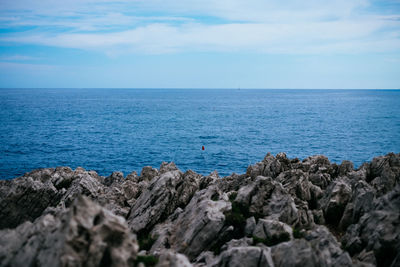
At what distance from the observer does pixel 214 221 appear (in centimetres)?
2233

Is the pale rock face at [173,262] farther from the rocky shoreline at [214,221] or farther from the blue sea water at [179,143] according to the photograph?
the blue sea water at [179,143]

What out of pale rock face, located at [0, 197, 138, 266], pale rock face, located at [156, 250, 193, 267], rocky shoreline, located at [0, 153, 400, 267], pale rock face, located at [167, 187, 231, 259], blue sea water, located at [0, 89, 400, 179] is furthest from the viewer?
blue sea water, located at [0, 89, 400, 179]

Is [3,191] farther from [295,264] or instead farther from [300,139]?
[300,139]

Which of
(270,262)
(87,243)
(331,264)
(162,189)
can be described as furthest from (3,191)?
(331,264)

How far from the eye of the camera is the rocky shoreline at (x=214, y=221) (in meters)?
13.7

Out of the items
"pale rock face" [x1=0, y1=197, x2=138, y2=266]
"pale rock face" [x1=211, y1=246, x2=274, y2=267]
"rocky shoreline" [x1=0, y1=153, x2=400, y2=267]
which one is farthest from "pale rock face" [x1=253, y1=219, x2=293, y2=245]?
"pale rock face" [x1=0, y1=197, x2=138, y2=266]

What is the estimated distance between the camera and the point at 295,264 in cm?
1631

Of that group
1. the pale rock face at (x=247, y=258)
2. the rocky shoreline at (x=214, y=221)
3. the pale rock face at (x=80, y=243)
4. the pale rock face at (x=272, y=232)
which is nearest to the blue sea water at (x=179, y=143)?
the rocky shoreline at (x=214, y=221)

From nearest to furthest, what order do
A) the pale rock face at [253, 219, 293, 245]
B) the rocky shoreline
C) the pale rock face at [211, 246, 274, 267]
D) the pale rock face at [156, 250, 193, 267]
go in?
1. the rocky shoreline
2. the pale rock face at [156, 250, 193, 267]
3. the pale rock face at [211, 246, 274, 267]
4. the pale rock face at [253, 219, 293, 245]

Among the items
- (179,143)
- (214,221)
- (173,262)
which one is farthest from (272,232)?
(179,143)

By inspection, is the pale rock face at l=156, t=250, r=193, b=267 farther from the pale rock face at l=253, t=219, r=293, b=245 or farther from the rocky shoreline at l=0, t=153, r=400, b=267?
the pale rock face at l=253, t=219, r=293, b=245

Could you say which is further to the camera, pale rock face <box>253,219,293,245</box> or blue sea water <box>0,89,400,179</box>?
blue sea water <box>0,89,400,179</box>

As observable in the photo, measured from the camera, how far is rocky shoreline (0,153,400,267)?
13.7 metres

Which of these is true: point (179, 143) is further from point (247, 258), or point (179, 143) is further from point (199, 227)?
point (247, 258)
